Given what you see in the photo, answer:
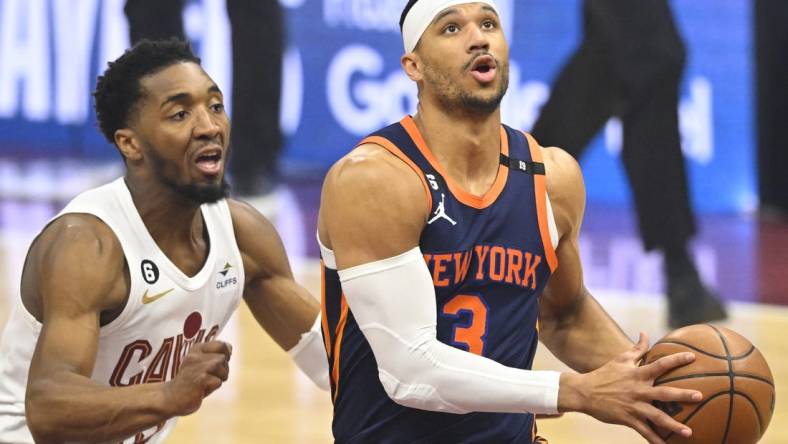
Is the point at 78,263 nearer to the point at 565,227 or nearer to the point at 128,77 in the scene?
the point at 128,77

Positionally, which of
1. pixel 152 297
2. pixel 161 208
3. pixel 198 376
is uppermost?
pixel 161 208

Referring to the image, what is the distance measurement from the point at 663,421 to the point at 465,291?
2.09ft

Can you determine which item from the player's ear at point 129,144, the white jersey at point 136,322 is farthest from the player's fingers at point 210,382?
the player's ear at point 129,144

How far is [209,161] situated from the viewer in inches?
156

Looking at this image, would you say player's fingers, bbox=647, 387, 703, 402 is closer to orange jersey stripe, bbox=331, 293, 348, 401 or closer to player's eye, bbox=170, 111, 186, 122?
orange jersey stripe, bbox=331, 293, 348, 401

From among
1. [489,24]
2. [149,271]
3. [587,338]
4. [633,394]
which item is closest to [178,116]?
[149,271]

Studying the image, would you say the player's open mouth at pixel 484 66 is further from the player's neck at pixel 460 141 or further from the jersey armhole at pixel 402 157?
the jersey armhole at pixel 402 157

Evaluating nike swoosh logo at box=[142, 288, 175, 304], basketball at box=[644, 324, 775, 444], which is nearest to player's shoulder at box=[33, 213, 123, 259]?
nike swoosh logo at box=[142, 288, 175, 304]

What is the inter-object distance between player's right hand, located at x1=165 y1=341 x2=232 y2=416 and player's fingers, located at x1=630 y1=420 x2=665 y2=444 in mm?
1011

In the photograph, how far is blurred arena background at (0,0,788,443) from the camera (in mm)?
8203

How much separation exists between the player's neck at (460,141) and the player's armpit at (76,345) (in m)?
0.92

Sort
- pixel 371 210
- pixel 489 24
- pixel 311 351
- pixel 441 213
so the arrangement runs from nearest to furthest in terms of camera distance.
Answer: pixel 371 210 → pixel 441 213 → pixel 489 24 → pixel 311 351

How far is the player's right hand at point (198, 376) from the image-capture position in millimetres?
3453

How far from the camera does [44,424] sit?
3.58 metres
